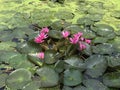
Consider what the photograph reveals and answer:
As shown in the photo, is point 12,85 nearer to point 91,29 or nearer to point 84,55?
point 84,55

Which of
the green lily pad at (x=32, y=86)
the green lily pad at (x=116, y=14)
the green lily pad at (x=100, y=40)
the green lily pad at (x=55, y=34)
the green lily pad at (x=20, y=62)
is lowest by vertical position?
the green lily pad at (x=32, y=86)

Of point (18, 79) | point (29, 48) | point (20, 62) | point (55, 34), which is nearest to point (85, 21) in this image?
point (55, 34)

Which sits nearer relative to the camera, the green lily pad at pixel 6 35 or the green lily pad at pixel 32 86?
the green lily pad at pixel 32 86

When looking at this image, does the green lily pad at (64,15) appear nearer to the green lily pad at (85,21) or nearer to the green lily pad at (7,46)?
the green lily pad at (85,21)

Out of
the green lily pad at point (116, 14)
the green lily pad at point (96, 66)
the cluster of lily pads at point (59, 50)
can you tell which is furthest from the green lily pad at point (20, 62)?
the green lily pad at point (116, 14)

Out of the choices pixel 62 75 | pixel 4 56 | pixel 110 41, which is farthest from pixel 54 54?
pixel 110 41

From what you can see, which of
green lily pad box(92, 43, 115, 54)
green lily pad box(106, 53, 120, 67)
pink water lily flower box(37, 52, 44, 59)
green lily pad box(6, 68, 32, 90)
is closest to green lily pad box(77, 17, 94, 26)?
green lily pad box(92, 43, 115, 54)

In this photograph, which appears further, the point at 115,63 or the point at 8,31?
the point at 8,31
